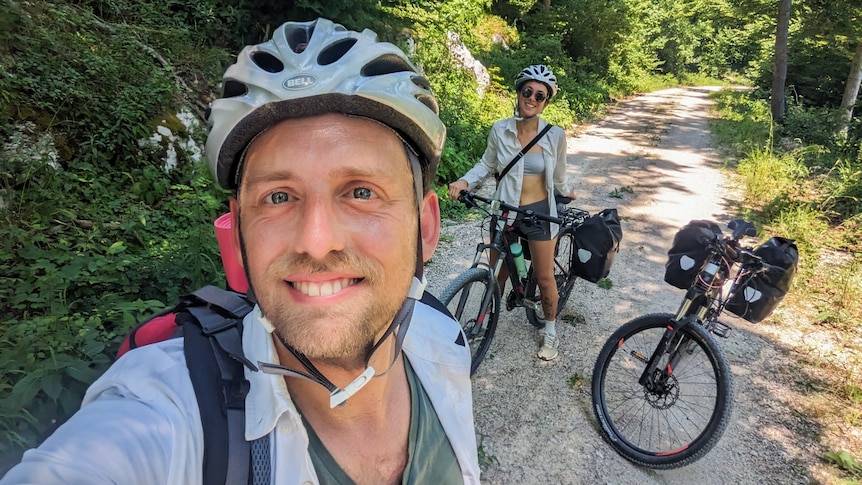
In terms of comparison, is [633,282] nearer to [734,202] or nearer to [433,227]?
[734,202]

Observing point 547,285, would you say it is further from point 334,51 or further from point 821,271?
point 821,271

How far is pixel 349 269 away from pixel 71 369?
5.74 ft

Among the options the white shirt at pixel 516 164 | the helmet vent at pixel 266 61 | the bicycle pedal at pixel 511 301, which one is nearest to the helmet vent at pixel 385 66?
the helmet vent at pixel 266 61

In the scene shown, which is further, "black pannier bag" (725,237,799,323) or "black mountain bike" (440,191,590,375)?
"black mountain bike" (440,191,590,375)

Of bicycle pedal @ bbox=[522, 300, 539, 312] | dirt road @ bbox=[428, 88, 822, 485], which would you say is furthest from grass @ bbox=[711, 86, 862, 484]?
bicycle pedal @ bbox=[522, 300, 539, 312]

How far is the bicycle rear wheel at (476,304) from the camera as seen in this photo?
11.0 ft

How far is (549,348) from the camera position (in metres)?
3.96

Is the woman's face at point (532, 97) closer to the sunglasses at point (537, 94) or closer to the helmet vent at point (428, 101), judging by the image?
the sunglasses at point (537, 94)

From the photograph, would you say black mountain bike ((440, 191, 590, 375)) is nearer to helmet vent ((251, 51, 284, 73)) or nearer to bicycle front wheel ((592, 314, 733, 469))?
bicycle front wheel ((592, 314, 733, 469))

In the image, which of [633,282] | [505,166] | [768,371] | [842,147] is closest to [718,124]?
[842,147]

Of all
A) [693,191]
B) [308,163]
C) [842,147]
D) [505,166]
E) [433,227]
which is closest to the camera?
[308,163]

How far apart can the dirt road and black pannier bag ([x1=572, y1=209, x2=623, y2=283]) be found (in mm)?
1021

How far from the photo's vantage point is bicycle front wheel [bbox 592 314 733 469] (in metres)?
2.74

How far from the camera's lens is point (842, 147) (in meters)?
9.64
